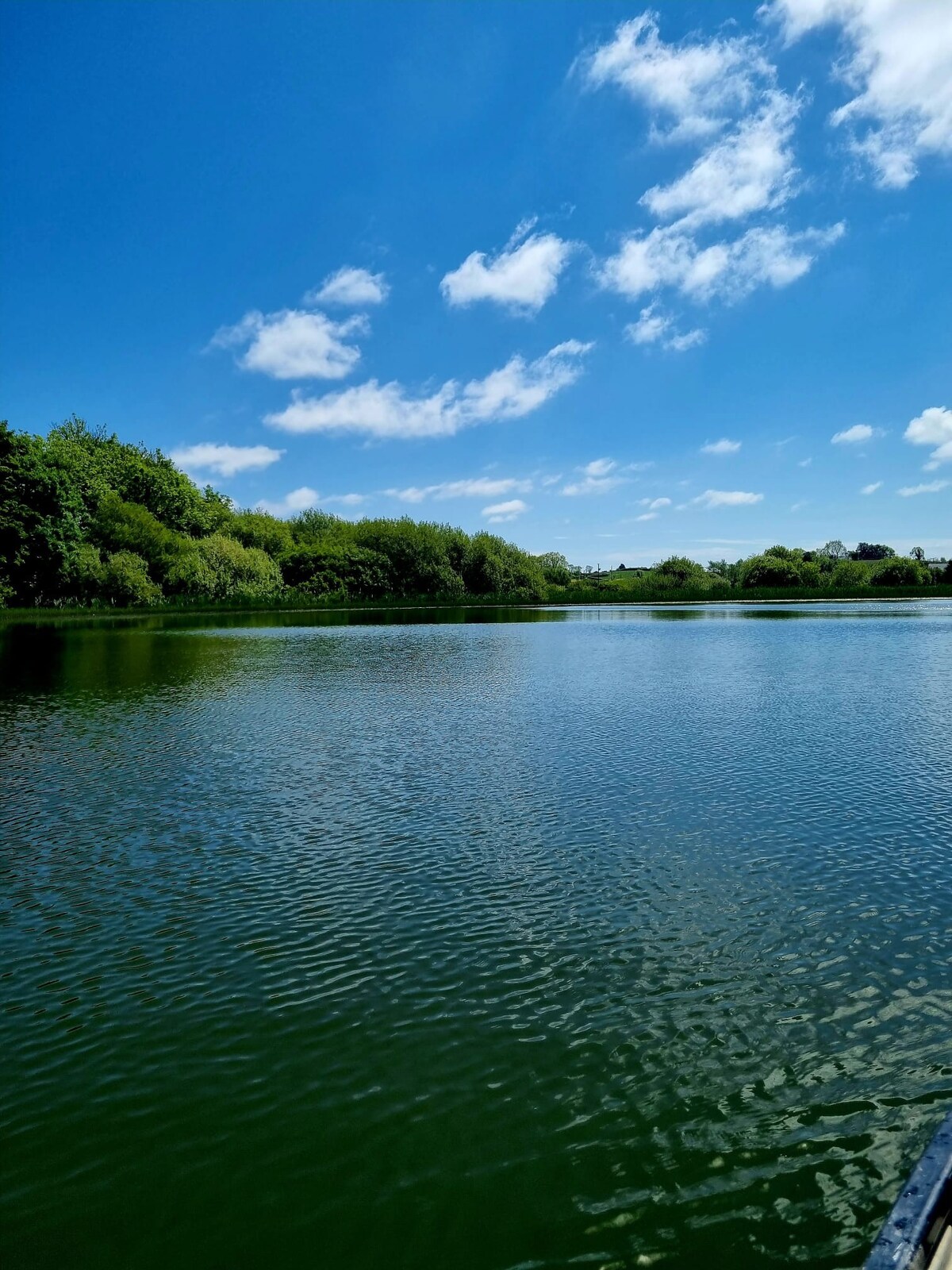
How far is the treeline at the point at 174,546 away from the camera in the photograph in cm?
7869

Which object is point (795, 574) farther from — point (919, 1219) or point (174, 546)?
point (919, 1219)

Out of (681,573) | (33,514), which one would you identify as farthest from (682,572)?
(33,514)

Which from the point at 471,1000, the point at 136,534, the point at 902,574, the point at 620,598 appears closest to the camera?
the point at 471,1000

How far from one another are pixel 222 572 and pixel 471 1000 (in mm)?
110388

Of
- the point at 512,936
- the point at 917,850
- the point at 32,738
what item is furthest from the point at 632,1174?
the point at 32,738

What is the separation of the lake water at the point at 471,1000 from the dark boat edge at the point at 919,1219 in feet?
6.21

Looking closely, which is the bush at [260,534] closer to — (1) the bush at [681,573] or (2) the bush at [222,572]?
(2) the bush at [222,572]

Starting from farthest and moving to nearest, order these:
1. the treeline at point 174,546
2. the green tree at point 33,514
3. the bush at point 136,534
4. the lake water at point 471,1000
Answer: the bush at point 136,534, the treeline at point 174,546, the green tree at point 33,514, the lake water at point 471,1000

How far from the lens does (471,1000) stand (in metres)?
8.83

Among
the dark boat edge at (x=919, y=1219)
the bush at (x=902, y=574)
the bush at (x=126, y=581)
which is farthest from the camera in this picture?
the bush at (x=902, y=574)

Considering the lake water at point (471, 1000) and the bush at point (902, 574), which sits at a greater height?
the bush at point (902, 574)

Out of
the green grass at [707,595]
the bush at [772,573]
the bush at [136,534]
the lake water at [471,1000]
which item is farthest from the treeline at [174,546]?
the lake water at [471,1000]

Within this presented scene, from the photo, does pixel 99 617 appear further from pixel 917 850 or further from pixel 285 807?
pixel 917 850

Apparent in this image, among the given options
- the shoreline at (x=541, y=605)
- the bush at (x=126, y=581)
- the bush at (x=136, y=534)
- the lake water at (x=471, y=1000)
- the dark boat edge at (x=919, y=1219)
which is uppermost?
the bush at (x=136, y=534)
